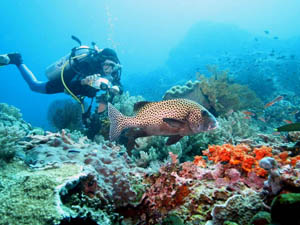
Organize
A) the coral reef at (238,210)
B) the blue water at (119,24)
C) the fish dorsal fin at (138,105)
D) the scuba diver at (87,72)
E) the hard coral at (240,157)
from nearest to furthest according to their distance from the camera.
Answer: the coral reef at (238,210) < the hard coral at (240,157) < the fish dorsal fin at (138,105) < the scuba diver at (87,72) < the blue water at (119,24)

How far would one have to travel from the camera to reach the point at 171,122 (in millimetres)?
2777

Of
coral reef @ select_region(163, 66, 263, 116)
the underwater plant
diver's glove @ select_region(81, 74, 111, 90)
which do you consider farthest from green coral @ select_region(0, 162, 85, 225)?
the underwater plant

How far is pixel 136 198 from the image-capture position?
2.48 m

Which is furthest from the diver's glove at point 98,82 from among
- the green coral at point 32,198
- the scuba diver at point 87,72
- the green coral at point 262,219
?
the green coral at point 262,219

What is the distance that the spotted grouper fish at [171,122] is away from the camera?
2928 mm

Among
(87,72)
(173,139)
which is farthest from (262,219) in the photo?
(87,72)

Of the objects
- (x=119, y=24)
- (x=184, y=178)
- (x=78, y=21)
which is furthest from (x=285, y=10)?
(x=184, y=178)

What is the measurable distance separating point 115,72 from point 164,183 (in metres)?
5.75

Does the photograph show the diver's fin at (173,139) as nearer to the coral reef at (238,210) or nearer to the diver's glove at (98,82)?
the coral reef at (238,210)

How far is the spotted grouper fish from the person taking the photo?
2.93 m

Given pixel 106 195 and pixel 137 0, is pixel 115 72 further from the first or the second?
pixel 137 0

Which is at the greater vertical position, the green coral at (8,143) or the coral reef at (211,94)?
the coral reef at (211,94)

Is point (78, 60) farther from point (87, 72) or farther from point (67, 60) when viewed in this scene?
point (67, 60)

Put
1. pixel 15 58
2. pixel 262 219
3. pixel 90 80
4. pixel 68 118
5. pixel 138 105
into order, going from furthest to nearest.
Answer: pixel 15 58 → pixel 68 118 → pixel 90 80 → pixel 138 105 → pixel 262 219
